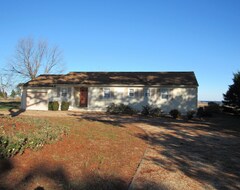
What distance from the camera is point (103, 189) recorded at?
4918 mm

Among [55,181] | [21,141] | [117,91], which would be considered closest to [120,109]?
[117,91]

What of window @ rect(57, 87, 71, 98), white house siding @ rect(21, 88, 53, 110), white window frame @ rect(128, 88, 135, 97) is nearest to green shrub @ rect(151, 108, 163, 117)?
white window frame @ rect(128, 88, 135, 97)

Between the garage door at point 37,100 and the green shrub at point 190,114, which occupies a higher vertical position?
the garage door at point 37,100

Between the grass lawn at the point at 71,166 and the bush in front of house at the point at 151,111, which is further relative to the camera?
the bush in front of house at the point at 151,111

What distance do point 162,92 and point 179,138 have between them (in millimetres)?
13553

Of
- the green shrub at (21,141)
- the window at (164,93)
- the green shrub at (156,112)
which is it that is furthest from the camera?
the window at (164,93)

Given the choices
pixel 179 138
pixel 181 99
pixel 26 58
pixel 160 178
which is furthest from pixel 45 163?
pixel 26 58

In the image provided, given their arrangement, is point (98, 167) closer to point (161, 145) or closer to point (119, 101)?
point (161, 145)

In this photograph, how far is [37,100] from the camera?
90.7 ft

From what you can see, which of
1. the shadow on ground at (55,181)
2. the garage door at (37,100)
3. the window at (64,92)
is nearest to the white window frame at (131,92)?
the window at (64,92)

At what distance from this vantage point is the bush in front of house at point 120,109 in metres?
24.1

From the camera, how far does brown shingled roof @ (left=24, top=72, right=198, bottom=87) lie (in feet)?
82.5

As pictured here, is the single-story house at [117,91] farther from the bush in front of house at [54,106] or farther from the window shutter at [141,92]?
the bush in front of house at [54,106]

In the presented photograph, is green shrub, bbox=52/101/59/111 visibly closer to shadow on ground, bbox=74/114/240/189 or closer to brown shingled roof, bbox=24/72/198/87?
brown shingled roof, bbox=24/72/198/87
